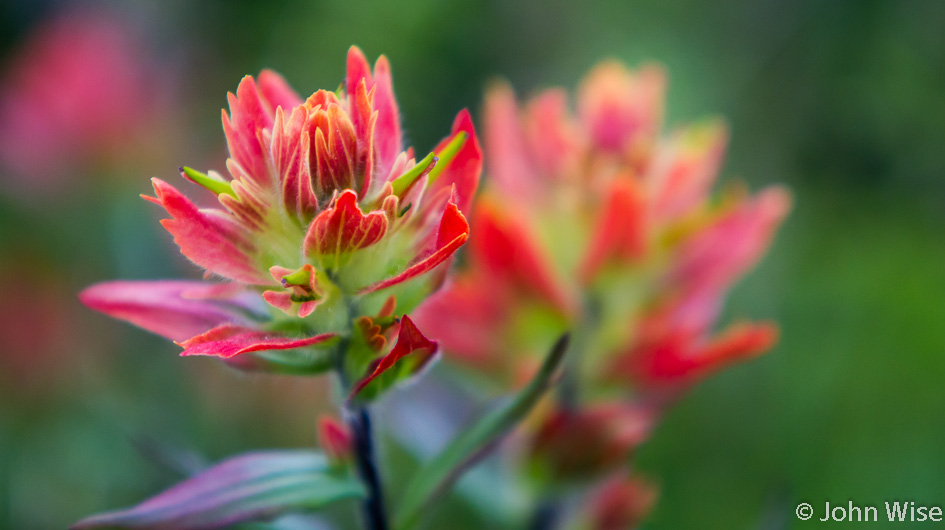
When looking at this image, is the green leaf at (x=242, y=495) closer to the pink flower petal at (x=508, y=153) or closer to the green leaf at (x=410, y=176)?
the green leaf at (x=410, y=176)

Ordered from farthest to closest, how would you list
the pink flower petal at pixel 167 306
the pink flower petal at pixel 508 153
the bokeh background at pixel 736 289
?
the bokeh background at pixel 736 289
the pink flower petal at pixel 508 153
the pink flower petal at pixel 167 306

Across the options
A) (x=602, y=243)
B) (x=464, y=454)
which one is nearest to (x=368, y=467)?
(x=464, y=454)

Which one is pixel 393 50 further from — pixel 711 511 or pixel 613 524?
pixel 613 524

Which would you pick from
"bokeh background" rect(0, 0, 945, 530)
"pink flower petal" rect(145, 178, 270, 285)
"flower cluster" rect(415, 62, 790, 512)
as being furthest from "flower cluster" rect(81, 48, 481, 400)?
"bokeh background" rect(0, 0, 945, 530)

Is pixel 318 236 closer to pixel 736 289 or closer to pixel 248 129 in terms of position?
pixel 248 129

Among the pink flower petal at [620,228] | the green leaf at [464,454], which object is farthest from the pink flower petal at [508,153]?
the green leaf at [464,454]

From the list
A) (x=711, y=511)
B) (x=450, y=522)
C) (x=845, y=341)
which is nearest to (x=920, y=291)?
(x=845, y=341)
